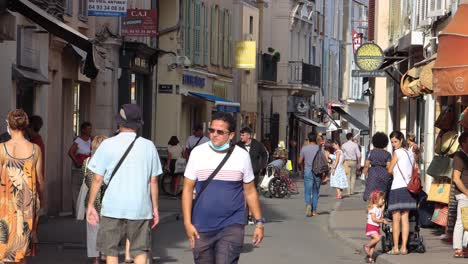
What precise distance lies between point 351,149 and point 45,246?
2142 cm

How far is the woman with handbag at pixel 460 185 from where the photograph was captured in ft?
57.6

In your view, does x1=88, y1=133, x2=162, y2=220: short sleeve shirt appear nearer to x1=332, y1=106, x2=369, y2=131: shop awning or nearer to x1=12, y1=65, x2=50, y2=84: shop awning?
x1=12, y1=65, x2=50, y2=84: shop awning

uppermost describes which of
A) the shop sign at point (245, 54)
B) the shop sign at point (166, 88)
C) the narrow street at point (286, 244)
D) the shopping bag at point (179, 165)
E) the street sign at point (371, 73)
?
the shop sign at point (245, 54)

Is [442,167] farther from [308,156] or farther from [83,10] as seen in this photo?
[83,10]

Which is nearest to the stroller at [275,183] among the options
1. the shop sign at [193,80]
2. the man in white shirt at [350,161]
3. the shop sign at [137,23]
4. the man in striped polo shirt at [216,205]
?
the man in white shirt at [350,161]

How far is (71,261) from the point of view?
1691cm

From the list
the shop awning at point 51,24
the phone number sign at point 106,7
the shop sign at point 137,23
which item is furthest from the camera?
the shop sign at point 137,23

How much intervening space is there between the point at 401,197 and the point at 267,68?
150ft

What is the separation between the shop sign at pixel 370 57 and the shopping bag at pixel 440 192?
1072 centimetres

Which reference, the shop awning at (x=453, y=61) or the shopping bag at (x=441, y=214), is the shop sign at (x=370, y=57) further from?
the shop awning at (x=453, y=61)

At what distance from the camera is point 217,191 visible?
35.9 ft

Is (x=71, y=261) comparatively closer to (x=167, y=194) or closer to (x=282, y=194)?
(x=167, y=194)

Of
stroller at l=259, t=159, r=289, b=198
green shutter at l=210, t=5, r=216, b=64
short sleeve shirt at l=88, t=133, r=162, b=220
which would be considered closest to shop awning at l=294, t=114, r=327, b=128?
green shutter at l=210, t=5, r=216, b=64

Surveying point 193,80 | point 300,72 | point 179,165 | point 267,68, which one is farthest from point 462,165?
point 300,72
